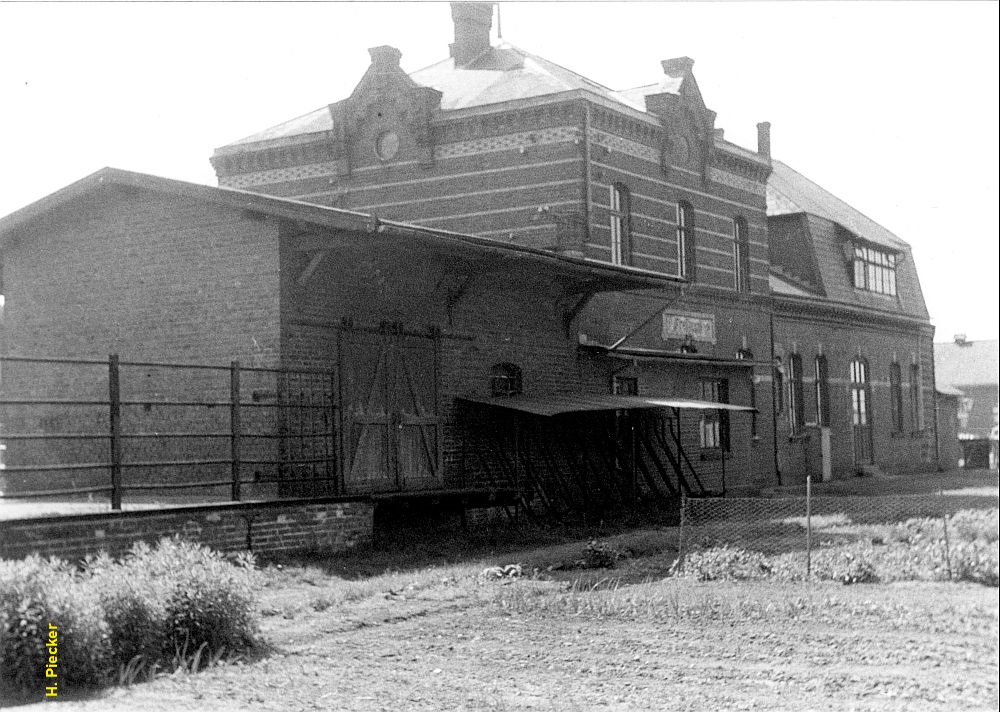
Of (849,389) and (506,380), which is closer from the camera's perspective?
(506,380)

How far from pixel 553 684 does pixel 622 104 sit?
1856 centimetres

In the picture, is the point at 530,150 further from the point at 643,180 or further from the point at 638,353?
the point at 638,353

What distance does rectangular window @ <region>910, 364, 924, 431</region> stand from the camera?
3844 centimetres

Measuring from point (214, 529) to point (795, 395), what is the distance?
2154cm

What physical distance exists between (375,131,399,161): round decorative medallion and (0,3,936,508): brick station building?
4cm

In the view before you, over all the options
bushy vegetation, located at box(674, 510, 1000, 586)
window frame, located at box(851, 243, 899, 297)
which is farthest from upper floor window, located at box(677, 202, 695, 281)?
bushy vegetation, located at box(674, 510, 1000, 586)

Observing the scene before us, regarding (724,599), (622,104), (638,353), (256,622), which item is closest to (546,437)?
(638,353)

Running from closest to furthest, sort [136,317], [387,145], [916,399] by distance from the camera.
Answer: [136,317], [387,145], [916,399]

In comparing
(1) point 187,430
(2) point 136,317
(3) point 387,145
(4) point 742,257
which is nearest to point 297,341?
(1) point 187,430

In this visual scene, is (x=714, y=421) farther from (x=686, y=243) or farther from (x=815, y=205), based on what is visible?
(x=815, y=205)

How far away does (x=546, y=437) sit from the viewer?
21172 millimetres

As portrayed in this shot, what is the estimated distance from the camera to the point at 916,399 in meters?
38.7

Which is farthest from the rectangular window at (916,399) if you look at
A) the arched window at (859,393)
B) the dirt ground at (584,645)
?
the dirt ground at (584,645)

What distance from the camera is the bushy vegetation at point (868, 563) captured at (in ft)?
43.2
